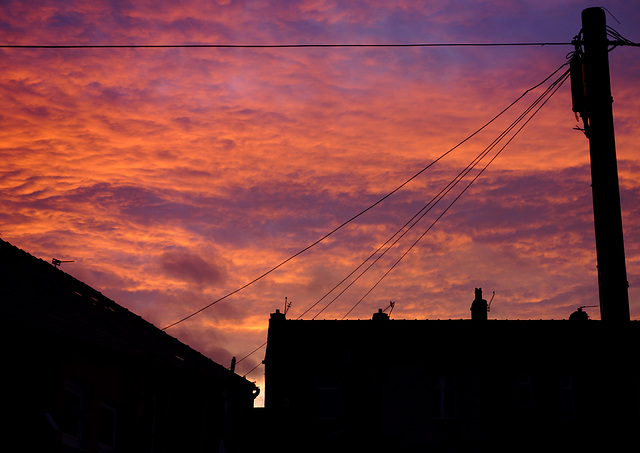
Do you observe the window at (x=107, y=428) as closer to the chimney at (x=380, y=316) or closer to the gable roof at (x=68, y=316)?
the gable roof at (x=68, y=316)

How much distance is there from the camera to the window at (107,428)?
18.4 metres

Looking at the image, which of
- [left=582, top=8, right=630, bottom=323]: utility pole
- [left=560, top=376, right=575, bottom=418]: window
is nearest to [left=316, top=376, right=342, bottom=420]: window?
[left=560, top=376, right=575, bottom=418]: window

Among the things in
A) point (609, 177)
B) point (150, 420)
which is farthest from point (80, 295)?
point (609, 177)

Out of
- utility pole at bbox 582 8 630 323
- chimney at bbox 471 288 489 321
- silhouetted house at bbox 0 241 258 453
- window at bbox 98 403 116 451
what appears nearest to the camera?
utility pole at bbox 582 8 630 323

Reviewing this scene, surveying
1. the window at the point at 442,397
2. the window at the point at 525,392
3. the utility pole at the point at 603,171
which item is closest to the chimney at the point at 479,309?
the window at the point at 525,392

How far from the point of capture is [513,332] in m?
35.8

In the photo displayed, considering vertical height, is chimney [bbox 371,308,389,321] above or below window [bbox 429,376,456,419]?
above

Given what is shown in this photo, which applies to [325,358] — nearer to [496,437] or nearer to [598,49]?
[496,437]

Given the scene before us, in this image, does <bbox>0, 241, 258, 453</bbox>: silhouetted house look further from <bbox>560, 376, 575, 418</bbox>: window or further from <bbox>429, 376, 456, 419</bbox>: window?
<bbox>560, 376, 575, 418</bbox>: window

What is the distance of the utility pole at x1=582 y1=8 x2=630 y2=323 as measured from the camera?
441 inches

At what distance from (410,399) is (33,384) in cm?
2263

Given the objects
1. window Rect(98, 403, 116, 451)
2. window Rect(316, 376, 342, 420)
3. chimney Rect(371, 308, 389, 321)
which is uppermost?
chimney Rect(371, 308, 389, 321)

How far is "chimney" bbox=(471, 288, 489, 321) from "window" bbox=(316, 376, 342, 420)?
8.00 m

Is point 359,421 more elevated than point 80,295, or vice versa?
point 80,295
